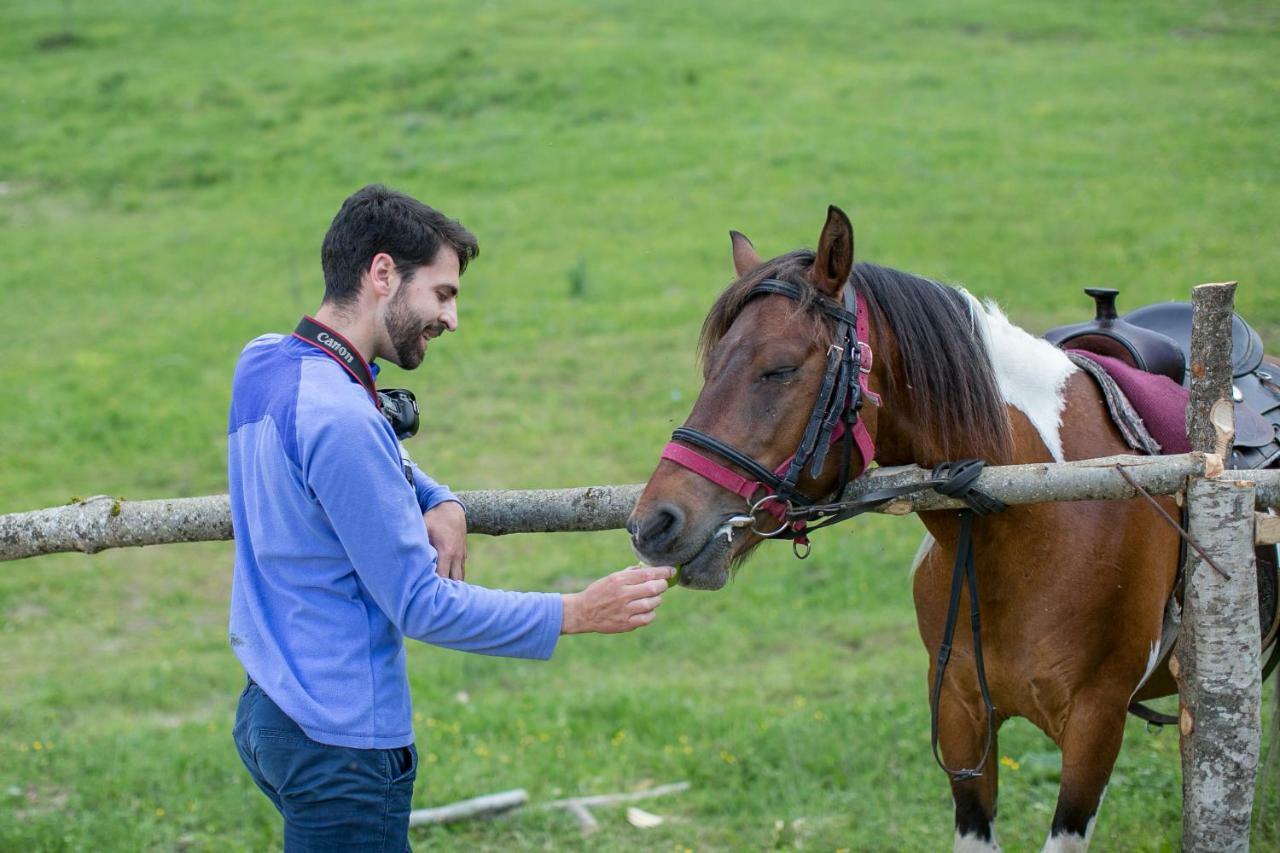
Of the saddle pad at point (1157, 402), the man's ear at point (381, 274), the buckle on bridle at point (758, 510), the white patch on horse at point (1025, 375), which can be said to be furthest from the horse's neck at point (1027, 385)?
the man's ear at point (381, 274)

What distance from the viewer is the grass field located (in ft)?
18.2

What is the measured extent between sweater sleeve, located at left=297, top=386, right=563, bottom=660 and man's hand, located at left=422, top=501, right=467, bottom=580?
0.30 meters

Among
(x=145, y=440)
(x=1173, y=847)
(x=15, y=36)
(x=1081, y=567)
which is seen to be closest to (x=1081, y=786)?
(x=1081, y=567)

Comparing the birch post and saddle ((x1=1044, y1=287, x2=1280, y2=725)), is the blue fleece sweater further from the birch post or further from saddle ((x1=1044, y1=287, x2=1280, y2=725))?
saddle ((x1=1044, y1=287, x2=1280, y2=725))

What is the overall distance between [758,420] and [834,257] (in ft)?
1.52

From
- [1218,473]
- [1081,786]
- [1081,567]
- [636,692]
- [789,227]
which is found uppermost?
[789,227]

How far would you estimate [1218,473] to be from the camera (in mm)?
2957

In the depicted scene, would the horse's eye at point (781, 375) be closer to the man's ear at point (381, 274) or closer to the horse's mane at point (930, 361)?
the horse's mane at point (930, 361)

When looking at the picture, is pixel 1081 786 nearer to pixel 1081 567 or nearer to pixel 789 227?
pixel 1081 567

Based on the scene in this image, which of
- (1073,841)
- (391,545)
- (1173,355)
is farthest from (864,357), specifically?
(1173,355)

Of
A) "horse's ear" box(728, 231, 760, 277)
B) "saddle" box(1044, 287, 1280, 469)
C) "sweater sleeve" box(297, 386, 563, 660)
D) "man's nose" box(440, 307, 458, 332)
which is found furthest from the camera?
"saddle" box(1044, 287, 1280, 469)

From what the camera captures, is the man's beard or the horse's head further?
the horse's head

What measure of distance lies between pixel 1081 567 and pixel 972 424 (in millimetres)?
556

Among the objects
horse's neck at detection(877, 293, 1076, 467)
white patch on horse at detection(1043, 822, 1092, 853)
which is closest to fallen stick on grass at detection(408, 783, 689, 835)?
white patch on horse at detection(1043, 822, 1092, 853)
